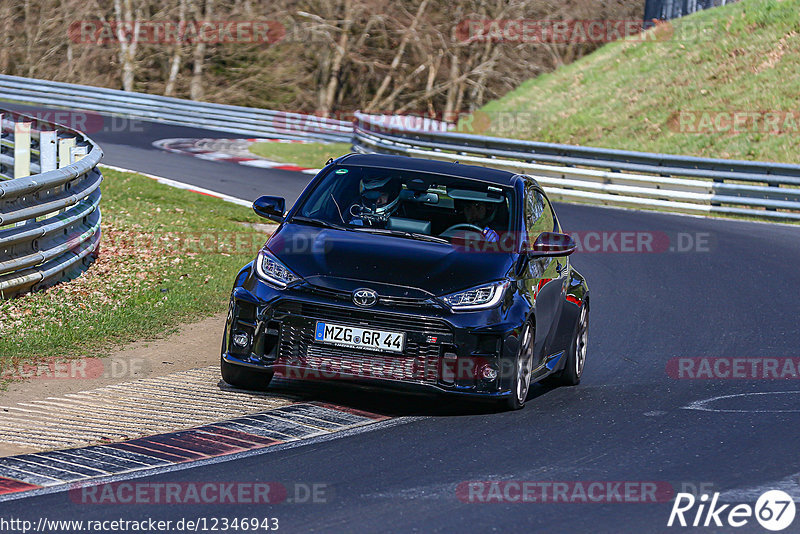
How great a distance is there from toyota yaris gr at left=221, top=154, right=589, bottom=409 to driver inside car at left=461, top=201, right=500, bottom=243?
1 cm

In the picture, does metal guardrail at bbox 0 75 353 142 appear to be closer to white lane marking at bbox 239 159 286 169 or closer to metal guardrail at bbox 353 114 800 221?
white lane marking at bbox 239 159 286 169

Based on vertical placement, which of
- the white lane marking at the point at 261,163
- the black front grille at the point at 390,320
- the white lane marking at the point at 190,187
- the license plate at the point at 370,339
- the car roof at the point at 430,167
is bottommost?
the white lane marking at the point at 261,163

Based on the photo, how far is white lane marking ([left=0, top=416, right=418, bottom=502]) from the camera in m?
5.65

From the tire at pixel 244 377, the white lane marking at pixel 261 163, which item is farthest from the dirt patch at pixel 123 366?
the white lane marking at pixel 261 163

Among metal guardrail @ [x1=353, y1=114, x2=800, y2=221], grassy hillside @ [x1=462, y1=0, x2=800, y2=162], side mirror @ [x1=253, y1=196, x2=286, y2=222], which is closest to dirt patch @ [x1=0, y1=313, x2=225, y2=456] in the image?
side mirror @ [x1=253, y1=196, x2=286, y2=222]

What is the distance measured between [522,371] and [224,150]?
22022 mm

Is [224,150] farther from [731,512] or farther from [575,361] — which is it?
[731,512]

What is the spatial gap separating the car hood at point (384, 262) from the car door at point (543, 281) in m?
0.38

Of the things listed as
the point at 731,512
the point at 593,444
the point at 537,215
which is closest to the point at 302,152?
the point at 537,215

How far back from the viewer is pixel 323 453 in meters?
6.56

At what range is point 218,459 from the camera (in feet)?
20.8

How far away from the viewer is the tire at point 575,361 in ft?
30.4

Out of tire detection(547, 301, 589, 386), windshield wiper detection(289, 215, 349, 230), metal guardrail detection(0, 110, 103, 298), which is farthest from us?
metal guardrail detection(0, 110, 103, 298)

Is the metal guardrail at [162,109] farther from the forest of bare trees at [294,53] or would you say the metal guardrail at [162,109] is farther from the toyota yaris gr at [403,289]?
the toyota yaris gr at [403,289]
